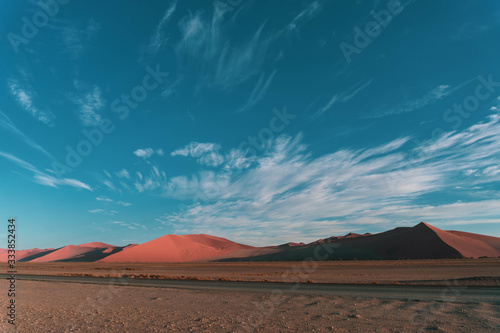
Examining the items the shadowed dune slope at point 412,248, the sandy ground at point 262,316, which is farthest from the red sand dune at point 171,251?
the sandy ground at point 262,316

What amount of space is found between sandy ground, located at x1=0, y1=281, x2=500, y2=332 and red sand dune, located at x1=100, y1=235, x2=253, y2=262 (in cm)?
12201

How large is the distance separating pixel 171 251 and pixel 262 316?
136621mm

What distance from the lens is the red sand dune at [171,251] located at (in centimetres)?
12744

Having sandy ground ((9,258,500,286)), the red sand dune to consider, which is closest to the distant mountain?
the red sand dune

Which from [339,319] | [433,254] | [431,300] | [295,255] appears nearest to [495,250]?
[433,254]

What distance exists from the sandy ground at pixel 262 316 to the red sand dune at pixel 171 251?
400 feet

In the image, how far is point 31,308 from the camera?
1484cm

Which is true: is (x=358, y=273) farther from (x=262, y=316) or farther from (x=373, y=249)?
(x=373, y=249)

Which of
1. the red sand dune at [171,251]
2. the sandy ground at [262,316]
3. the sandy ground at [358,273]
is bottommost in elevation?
the red sand dune at [171,251]

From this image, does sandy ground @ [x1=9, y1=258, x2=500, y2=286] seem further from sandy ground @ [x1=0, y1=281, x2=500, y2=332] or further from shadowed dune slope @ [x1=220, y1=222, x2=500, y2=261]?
shadowed dune slope @ [x1=220, y1=222, x2=500, y2=261]

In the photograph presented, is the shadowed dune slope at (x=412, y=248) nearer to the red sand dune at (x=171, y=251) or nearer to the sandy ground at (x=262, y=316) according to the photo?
the red sand dune at (x=171, y=251)

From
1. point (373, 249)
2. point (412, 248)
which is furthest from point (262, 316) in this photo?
point (373, 249)

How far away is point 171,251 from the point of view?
138 metres

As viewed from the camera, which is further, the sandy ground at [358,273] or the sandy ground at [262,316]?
the sandy ground at [358,273]
